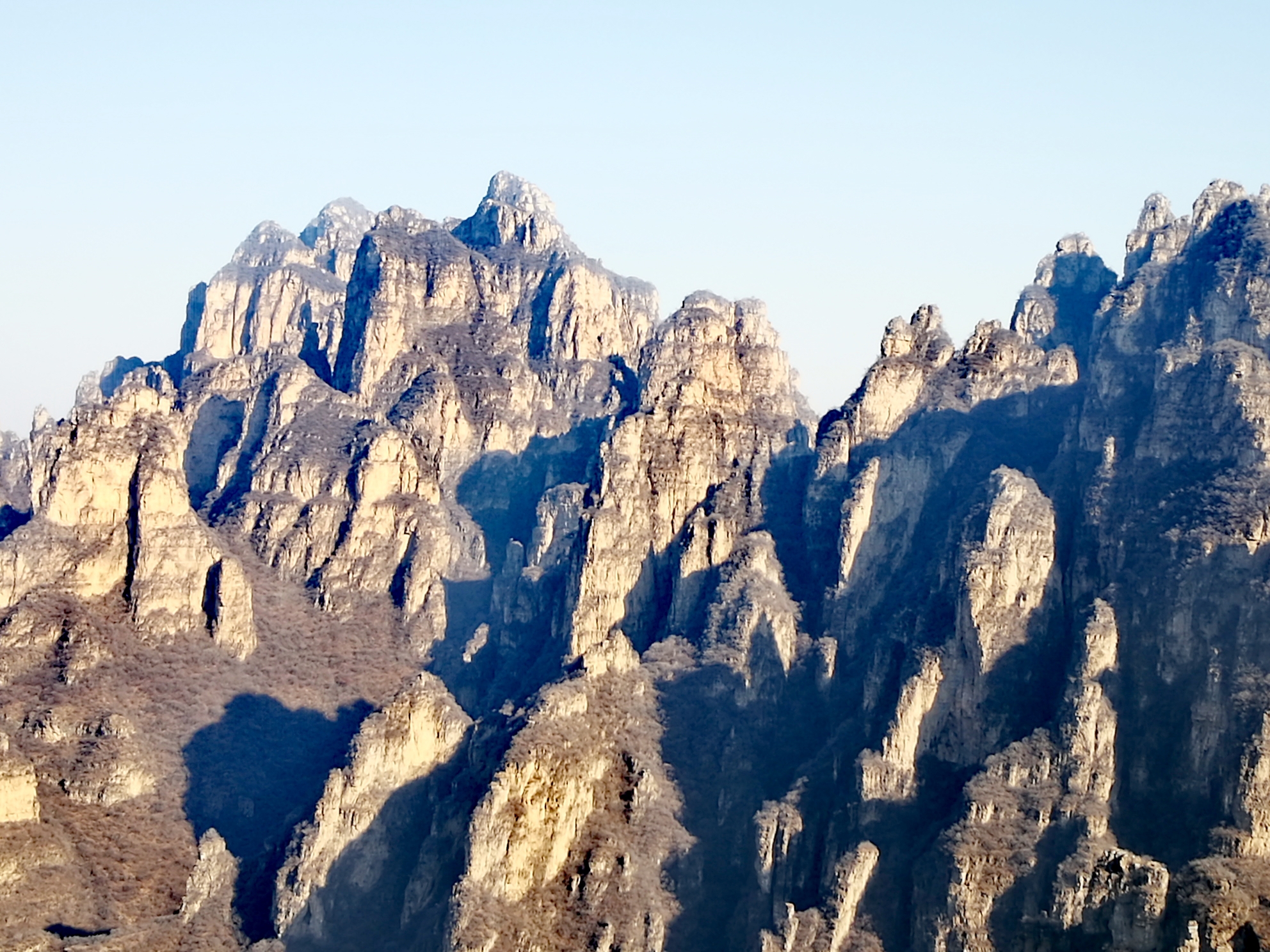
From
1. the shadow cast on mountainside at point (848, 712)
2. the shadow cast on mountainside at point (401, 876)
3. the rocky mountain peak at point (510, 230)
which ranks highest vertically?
the rocky mountain peak at point (510, 230)

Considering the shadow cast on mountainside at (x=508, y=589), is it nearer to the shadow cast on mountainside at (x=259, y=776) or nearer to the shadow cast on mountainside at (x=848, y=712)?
the shadow cast on mountainside at (x=259, y=776)

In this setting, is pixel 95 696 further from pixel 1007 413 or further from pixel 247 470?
pixel 1007 413

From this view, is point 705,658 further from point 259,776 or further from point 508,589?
point 259,776

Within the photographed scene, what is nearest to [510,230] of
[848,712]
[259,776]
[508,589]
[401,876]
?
[508,589]

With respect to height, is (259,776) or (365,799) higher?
(259,776)

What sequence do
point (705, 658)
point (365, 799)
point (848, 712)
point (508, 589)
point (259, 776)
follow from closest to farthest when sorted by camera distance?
1. point (365, 799)
2. point (848, 712)
3. point (705, 658)
4. point (259, 776)
5. point (508, 589)

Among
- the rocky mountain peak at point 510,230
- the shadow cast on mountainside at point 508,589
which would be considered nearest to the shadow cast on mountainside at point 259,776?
the shadow cast on mountainside at point 508,589

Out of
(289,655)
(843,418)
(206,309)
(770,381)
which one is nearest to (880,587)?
(843,418)
